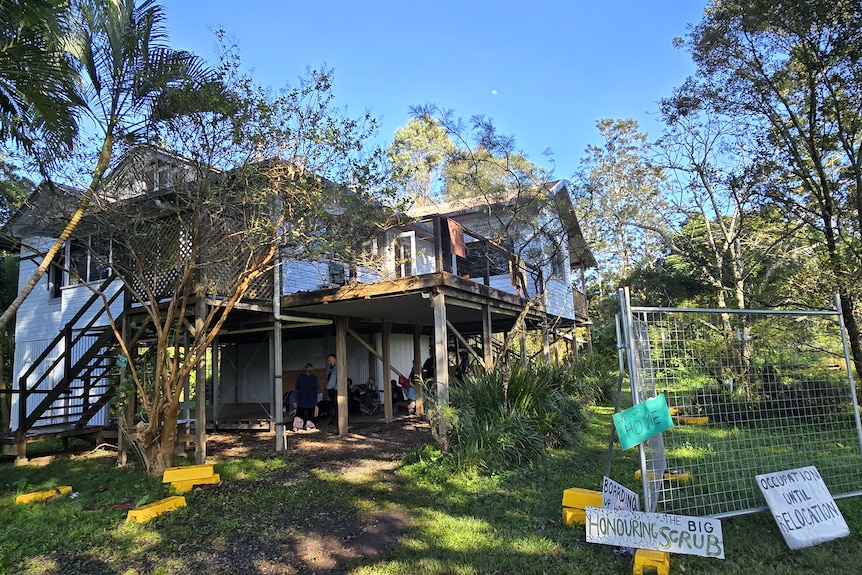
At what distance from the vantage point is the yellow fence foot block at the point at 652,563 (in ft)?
12.1

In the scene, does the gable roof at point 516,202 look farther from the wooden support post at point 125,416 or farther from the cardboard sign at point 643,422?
the cardboard sign at point 643,422

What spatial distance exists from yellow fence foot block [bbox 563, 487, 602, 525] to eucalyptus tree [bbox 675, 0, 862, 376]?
17.5 feet

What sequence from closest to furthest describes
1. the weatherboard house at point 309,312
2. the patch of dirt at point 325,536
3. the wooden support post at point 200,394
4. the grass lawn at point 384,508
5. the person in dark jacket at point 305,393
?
the grass lawn at point 384,508
the patch of dirt at point 325,536
the wooden support post at point 200,394
the weatherboard house at point 309,312
the person in dark jacket at point 305,393

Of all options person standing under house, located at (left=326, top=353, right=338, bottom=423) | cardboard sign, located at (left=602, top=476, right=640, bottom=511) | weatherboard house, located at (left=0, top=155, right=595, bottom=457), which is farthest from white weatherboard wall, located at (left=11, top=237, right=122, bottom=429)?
cardboard sign, located at (left=602, top=476, right=640, bottom=511)

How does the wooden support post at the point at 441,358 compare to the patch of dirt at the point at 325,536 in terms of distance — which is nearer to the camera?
the patch of dirt at the point at 325,536

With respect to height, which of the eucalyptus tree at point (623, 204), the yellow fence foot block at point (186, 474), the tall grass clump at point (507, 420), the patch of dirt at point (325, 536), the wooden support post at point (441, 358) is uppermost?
the eucalyptus tree at point (623, 204)

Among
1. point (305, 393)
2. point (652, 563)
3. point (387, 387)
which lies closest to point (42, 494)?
point (305, 393)

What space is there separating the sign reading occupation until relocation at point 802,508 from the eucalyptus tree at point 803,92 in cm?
426

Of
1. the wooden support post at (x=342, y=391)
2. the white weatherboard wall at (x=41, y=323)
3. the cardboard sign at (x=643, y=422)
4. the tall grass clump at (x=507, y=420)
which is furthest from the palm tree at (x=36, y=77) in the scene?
the white weatherboard wall at (x=41, y=323)

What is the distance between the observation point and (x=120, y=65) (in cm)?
643

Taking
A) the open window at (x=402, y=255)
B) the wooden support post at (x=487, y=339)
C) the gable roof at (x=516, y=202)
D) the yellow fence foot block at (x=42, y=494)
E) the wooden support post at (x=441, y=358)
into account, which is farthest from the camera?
the gable roof at (x=516, y=202)

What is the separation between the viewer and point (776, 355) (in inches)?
203

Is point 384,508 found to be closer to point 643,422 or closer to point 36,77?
point 643,422

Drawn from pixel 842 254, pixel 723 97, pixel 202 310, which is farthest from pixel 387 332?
pixel 842 254
